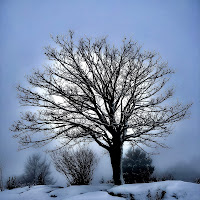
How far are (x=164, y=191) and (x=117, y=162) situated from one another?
3570mm

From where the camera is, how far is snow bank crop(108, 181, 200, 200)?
3.64 m

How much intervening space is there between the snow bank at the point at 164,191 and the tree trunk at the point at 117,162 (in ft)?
8.68

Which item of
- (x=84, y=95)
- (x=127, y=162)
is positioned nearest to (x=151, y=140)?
(x=84, y=95)

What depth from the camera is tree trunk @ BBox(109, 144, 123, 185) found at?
23.2 ft

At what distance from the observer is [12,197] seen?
591 cm

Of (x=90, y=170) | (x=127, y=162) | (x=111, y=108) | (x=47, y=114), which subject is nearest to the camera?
(x=47, y=114)

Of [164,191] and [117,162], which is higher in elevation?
[117,162]

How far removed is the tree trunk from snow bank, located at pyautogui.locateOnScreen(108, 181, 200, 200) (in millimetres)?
2647

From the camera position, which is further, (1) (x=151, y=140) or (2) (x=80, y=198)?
(1) (x=151, y=140)

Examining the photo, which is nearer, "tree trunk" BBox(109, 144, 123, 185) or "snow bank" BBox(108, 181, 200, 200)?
"snow bank" BBox(108, 181, 200, 200)

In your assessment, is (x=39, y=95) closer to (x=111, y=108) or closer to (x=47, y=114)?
(x=47, y=114)

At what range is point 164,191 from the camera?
155 inches

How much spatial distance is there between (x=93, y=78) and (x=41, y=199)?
5.55m

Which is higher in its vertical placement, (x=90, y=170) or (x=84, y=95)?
(x=84, y=95)
